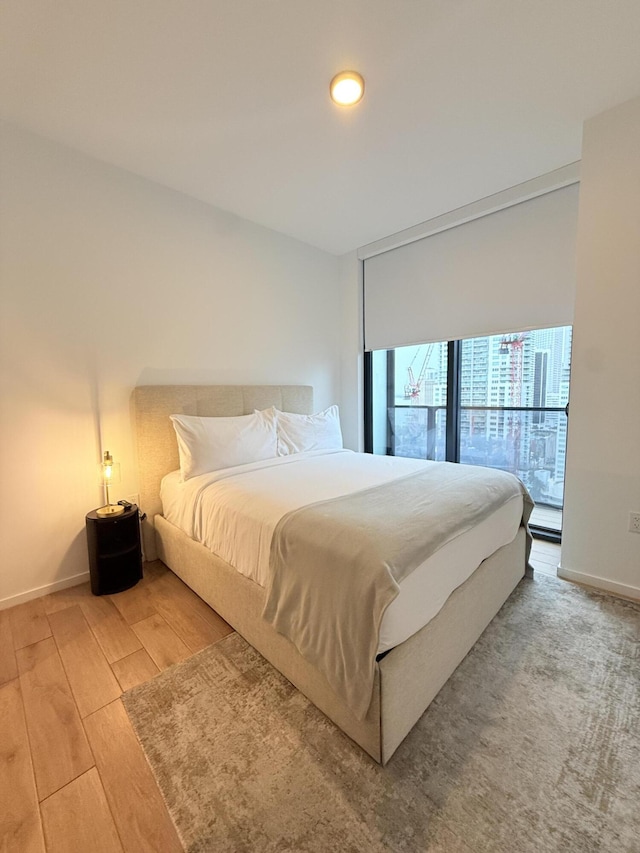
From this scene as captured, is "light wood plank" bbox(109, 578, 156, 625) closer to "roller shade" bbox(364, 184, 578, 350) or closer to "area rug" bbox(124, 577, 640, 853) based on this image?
"area rug" bbox(124, 577, 640, 853)

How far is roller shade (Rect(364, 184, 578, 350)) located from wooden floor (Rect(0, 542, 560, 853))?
9.32 ft

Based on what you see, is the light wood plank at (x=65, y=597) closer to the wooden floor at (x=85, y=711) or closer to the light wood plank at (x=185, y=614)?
the wooden floor at (x=85, y=711)

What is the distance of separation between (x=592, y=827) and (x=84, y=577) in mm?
2642

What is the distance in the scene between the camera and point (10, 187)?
1.93m

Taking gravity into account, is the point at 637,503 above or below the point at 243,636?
above

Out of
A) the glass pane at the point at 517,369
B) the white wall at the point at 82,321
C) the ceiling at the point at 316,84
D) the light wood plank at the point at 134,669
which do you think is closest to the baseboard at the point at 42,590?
the white wall at the point at 82,321

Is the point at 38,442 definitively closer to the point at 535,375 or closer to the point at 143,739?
the point at 143,739

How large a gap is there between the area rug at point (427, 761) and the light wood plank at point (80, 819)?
15 centimetres

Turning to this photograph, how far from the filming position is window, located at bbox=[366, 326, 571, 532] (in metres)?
2.94

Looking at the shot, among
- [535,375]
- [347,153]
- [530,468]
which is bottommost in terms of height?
[530,468]

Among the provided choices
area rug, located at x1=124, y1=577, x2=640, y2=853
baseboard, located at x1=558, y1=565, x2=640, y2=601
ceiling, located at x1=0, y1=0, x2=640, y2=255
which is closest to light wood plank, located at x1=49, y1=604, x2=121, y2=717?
area rug, located at x1=124, y1=577, x2=640, y2=853

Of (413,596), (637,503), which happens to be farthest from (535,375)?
(413,596)

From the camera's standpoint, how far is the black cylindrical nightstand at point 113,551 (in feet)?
6.86

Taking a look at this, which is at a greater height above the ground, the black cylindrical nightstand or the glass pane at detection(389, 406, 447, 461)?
the glass pane at detection(389, 406, 447, 461)
